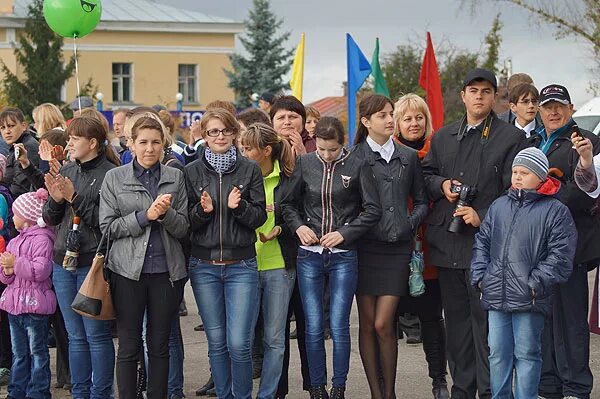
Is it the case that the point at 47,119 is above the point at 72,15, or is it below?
below

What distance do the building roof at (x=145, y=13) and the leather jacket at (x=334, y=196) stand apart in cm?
5766

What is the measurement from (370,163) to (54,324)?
272 centimetres

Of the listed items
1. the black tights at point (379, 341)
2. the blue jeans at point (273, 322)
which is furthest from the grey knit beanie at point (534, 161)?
the blue jeans at point (273, 322)

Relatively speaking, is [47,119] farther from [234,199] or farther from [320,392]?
[320,392]

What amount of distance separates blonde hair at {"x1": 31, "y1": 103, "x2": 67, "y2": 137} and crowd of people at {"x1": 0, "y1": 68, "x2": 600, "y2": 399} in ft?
4.74

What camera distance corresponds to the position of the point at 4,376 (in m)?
9.18

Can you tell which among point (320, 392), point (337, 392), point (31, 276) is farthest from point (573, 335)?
point (31, 276)

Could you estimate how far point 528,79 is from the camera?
1021cm

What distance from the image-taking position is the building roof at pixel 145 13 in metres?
64.9

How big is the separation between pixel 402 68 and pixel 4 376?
29.4 metres

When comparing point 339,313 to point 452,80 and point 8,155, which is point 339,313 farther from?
point 452,80

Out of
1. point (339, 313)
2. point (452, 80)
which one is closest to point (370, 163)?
point (339, 313)

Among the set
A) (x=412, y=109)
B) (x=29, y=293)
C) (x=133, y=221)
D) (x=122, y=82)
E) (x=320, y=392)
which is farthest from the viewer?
(x=122, y=82)

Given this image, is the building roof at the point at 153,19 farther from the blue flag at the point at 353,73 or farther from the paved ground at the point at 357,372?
the paved ground at the point at 357,372
